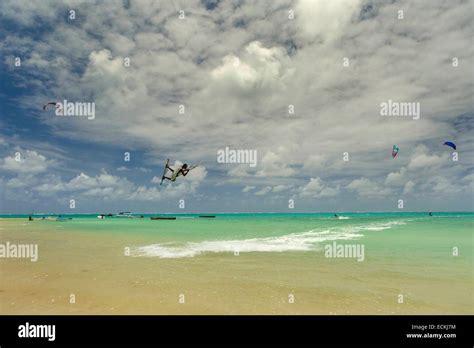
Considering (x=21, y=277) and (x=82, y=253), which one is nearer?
(x=21, y=277)

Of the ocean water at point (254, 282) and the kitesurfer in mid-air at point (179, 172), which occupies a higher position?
the kitesurfer in mid-air at point (179, 172)

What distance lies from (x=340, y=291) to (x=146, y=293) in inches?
267

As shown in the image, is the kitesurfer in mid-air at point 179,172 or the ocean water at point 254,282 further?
the kitesurfer in mid-air at point 179,172

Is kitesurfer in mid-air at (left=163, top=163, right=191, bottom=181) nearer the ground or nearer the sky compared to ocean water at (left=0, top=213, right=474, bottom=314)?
nearer the sky

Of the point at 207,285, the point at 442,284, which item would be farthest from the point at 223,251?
the point at 442,284

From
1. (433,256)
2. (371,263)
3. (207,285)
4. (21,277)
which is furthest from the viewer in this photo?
(433,256)

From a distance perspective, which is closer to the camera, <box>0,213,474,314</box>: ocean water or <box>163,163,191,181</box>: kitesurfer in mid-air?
<box>0,213,474,314</box>: ocean water

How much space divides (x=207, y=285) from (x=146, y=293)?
2214 millimetres

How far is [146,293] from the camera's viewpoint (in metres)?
9.95

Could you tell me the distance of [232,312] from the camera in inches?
332

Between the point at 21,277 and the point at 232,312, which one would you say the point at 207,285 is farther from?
the point at 21,277

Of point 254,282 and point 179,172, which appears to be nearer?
point 254,282
